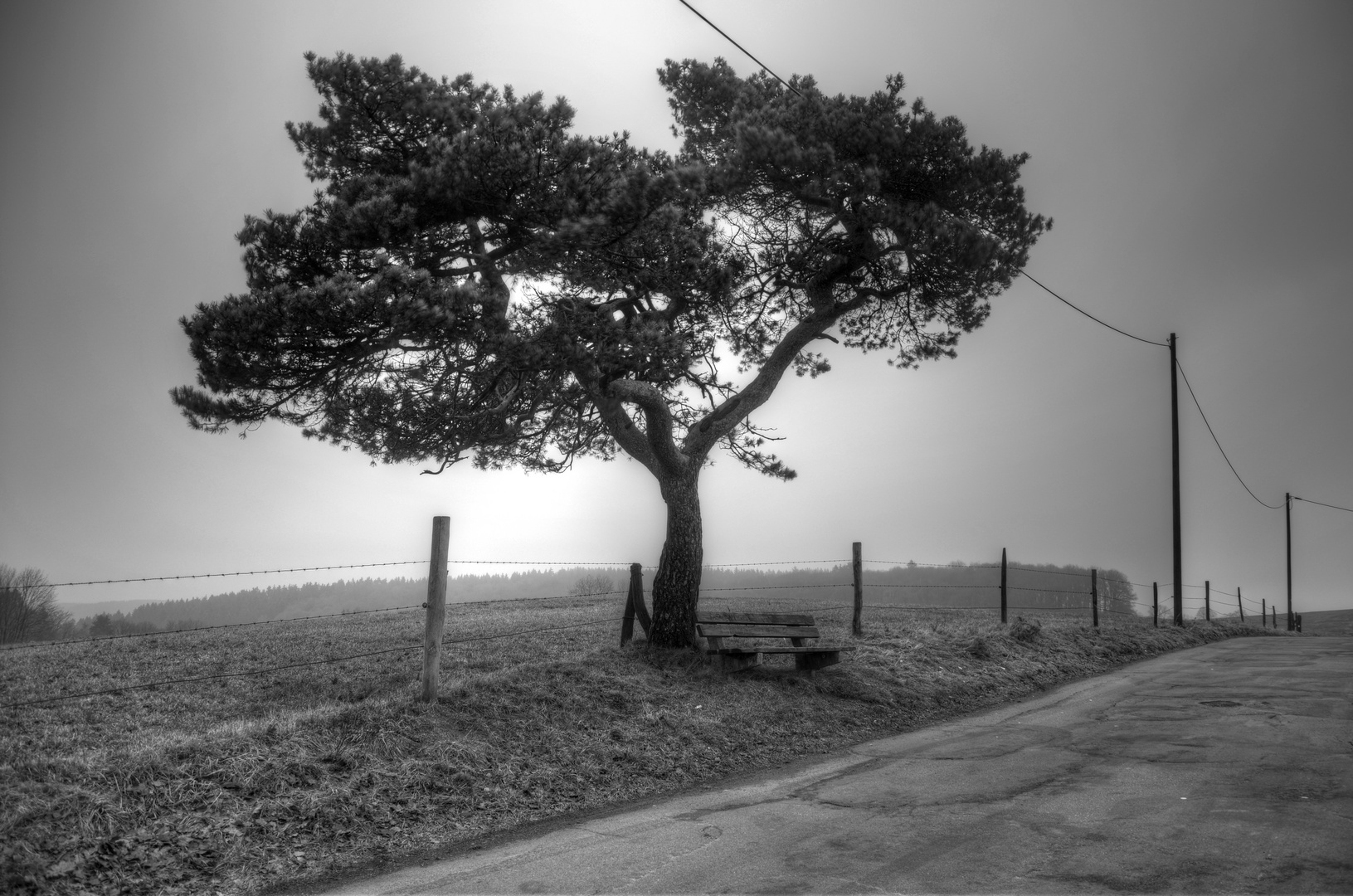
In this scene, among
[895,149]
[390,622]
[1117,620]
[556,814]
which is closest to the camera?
[556,814]

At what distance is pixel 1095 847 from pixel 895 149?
9493mm

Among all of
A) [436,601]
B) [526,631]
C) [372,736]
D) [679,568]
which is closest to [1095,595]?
[679,568]

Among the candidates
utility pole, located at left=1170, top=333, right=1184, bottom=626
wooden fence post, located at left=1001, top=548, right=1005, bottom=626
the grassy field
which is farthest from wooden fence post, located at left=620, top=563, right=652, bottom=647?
utility pole, located at left=1170, top=333, right=1184, bottom=626

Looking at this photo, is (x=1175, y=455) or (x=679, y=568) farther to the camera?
(x=1175, y=455)

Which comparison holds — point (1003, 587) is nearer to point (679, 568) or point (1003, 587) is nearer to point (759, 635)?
point (759, 635)

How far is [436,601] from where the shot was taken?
314 inches

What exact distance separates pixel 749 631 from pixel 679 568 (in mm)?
1283

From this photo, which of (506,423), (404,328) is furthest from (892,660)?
(404,328)

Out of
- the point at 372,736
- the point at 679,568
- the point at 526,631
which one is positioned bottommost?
the point at 372,736

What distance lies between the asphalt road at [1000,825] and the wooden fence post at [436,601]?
2.43m

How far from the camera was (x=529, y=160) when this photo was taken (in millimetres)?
9305

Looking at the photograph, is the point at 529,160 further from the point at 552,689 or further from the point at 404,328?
the point at 552,689

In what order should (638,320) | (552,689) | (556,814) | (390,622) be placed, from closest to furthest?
(556,814) < (552,689) < (638,320) < (390,622)

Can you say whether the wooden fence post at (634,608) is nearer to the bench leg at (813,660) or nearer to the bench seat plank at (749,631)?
the bench seat plank at (749,631)
